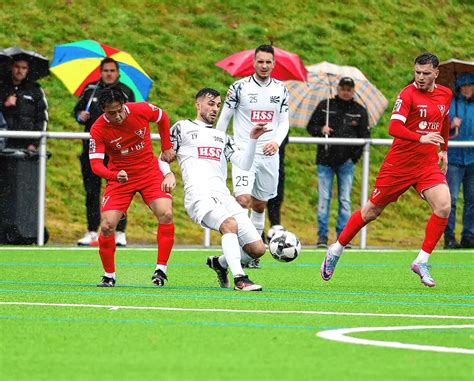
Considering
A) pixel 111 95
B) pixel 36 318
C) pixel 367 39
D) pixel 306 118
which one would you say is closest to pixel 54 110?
pixel 306 118

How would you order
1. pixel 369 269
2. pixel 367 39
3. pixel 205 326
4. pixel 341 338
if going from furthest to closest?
pixel 367 39
pixel 369 269
pixel 205 326
pixel 341 338

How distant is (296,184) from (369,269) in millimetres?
9570

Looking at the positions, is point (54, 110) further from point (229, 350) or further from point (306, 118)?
point (229, 350)

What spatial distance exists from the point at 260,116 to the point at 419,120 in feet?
8.54

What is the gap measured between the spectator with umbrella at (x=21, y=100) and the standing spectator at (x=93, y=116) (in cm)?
57

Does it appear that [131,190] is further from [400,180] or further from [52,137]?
[52,137]

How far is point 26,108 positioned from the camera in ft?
60.7

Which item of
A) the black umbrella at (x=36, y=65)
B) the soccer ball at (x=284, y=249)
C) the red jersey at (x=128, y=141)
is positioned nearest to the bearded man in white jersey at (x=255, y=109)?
the soccer ball at (x=284, y=249)

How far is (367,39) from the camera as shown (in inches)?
1207

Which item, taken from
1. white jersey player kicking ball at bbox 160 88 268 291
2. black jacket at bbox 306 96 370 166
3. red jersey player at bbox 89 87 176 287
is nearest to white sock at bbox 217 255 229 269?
white jersey player kicking ball at bbox 160 88 268 291

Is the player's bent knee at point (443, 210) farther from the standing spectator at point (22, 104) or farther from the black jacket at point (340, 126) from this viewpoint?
the standing spectator at point (22, 104)

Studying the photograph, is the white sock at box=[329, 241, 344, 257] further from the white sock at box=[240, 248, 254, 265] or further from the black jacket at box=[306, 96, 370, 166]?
the black jacket at box=[306, 96, 370, 166]

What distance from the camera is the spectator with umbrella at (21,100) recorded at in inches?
716

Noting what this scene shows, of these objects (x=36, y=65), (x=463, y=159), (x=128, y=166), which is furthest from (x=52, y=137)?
(x=128, y=166)
